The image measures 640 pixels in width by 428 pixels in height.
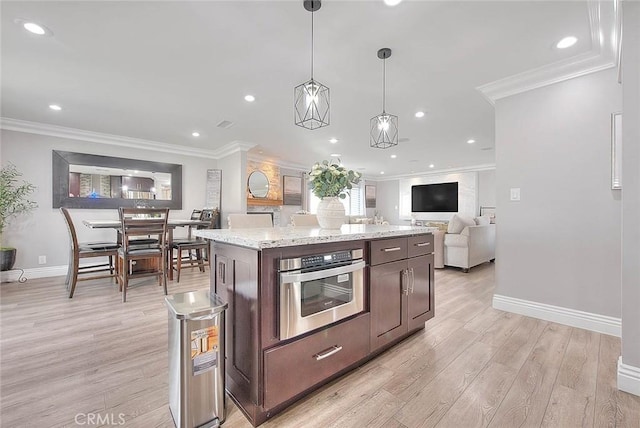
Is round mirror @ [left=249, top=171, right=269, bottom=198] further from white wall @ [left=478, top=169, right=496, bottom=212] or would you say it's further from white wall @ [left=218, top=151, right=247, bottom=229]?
white wall @ [left=478, top=169, right=496, bottom=212]

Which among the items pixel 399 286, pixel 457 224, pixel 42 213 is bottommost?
pixel 399 286

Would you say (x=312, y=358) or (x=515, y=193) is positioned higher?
(x=515, y=193)

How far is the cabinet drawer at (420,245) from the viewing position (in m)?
2.16

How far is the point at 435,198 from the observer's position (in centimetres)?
898

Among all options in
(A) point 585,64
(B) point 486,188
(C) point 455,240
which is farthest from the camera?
(B) point 486,188

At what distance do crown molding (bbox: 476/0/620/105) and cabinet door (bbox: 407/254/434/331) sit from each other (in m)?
1.99

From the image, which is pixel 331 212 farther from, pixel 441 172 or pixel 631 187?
pixel 441 172

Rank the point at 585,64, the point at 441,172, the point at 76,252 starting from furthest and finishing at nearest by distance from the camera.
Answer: the point at 441,172 < the point at 76,252 < the point at 585,64

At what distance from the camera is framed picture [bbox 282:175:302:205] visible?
7.47 meters

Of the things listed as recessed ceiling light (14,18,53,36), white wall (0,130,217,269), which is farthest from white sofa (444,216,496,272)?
white wall (0,130,217,269)

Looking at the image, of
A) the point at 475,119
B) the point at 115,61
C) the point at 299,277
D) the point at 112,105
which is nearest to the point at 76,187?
the point at 112,105

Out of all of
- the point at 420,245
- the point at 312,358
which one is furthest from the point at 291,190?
the point at 312,358

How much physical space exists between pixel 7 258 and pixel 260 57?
4514 millimetres

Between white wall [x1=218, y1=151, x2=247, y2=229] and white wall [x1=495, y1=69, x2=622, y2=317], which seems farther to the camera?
white wall [x1=218, y1=151, x2=247, y2=229]
